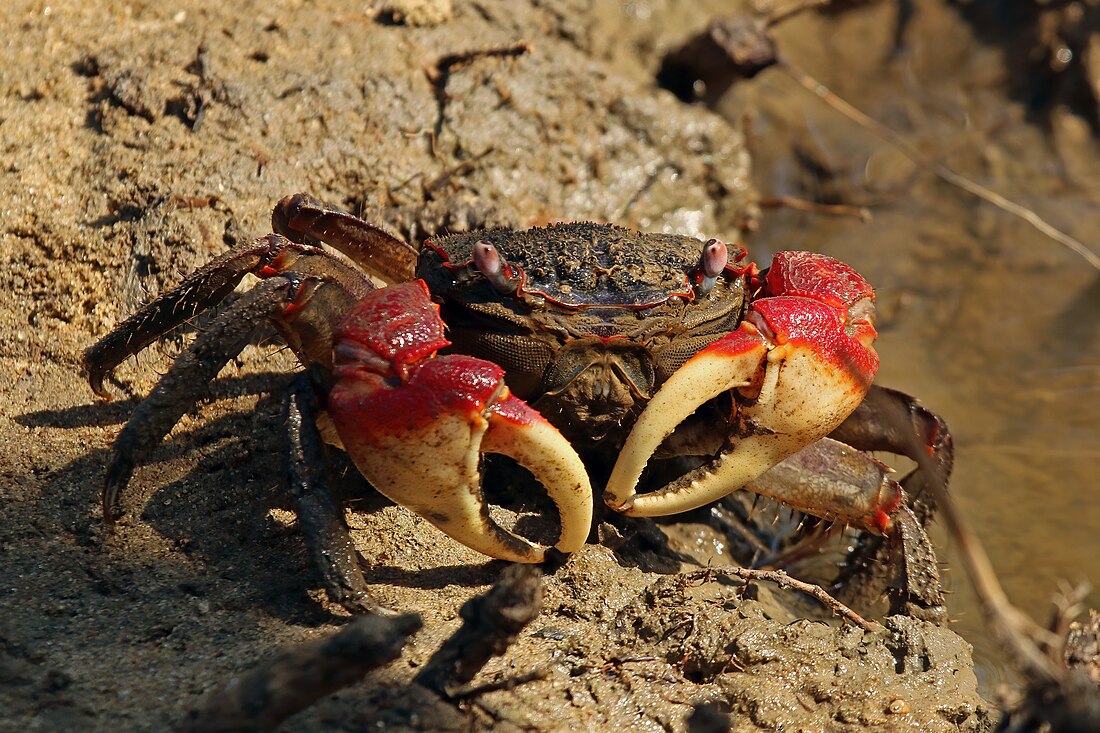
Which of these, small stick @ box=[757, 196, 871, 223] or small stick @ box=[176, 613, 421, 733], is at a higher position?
small stick @ box=[176, 613, 421, 733]

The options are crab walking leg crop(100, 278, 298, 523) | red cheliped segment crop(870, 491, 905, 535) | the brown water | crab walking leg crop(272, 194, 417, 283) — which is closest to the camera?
crab walking leg crop(100, 278, 298, 523)

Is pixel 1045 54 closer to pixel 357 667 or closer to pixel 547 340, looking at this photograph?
pixel 547 340

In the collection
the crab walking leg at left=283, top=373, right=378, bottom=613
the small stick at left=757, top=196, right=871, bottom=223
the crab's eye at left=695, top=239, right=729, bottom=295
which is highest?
the crab's eye at left=695, top=239, right=729, bottom=295

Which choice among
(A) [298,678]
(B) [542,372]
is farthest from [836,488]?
(A) [298,678]

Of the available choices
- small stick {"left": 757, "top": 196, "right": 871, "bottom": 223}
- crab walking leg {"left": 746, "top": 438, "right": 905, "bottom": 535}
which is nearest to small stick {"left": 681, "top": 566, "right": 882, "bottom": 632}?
crab walking leg {"left": 746, "top": 438, "right": 905, "bottom": 535}

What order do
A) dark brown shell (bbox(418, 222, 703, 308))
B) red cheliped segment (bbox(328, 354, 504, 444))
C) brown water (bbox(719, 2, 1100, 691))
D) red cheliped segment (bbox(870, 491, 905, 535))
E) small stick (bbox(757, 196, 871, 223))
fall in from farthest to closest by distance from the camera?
1. small stick (bbox(757, 196, 871, 223))
2. brown water (bbox(719, 2, 1100, 691))
3. red cheliped segment (bbox(870, 491, 905, 535))
4. dark brown shell (bbox(418, 222, 703, 308))
5. red cheliped segment (bbox(328, 354, 504, 444))

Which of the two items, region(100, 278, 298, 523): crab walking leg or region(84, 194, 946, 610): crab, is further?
region(100, 278, 298, 523): crab walking leg

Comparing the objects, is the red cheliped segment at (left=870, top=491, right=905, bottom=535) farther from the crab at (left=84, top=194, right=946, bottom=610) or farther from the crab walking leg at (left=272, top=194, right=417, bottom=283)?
the crab walking leg at (left=272, top=194, right=417, bottom=283)
